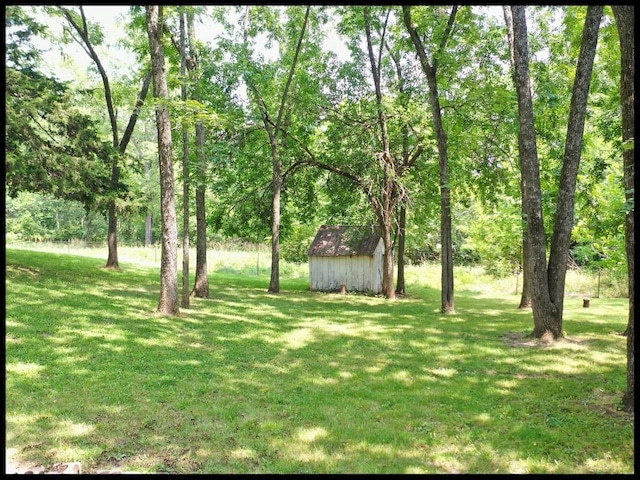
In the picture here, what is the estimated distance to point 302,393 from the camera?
6.08 metres

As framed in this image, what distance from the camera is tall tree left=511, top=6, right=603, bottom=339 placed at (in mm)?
9109

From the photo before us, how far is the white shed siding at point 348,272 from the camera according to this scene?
70.4 ft

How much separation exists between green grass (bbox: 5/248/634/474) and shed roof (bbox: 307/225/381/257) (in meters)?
9.52

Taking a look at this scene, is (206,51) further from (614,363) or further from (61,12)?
(614,363)

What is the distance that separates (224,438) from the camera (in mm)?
4582

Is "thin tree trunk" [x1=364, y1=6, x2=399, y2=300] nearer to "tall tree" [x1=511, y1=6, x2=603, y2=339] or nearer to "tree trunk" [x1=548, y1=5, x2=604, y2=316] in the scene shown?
"tall tree" [x1=511, y1=6, x2=603, y2=339]

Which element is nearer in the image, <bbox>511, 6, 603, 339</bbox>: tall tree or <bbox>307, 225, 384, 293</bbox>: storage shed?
<bbox>511, 6, 603, 339</bbox>: tall tree

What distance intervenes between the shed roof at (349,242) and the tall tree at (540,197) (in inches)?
475

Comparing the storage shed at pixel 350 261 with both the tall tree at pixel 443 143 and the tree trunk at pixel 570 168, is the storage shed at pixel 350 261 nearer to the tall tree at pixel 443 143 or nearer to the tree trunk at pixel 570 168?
the tall tree at pixel 443 143

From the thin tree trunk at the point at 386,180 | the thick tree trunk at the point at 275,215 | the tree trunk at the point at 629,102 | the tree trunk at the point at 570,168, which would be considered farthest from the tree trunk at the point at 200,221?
the tree trunk at the point at 629,102

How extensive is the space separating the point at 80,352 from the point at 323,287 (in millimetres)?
15068

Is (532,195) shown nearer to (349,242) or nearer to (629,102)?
(629,102)

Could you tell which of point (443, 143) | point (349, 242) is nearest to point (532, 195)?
point (443, 143)

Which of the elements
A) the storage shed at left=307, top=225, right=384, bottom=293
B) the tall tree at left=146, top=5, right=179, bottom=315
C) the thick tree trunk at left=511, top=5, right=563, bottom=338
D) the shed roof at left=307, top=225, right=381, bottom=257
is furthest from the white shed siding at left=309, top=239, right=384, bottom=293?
the thick tree trunk at left=511, top=5, right=563, bottom=338
